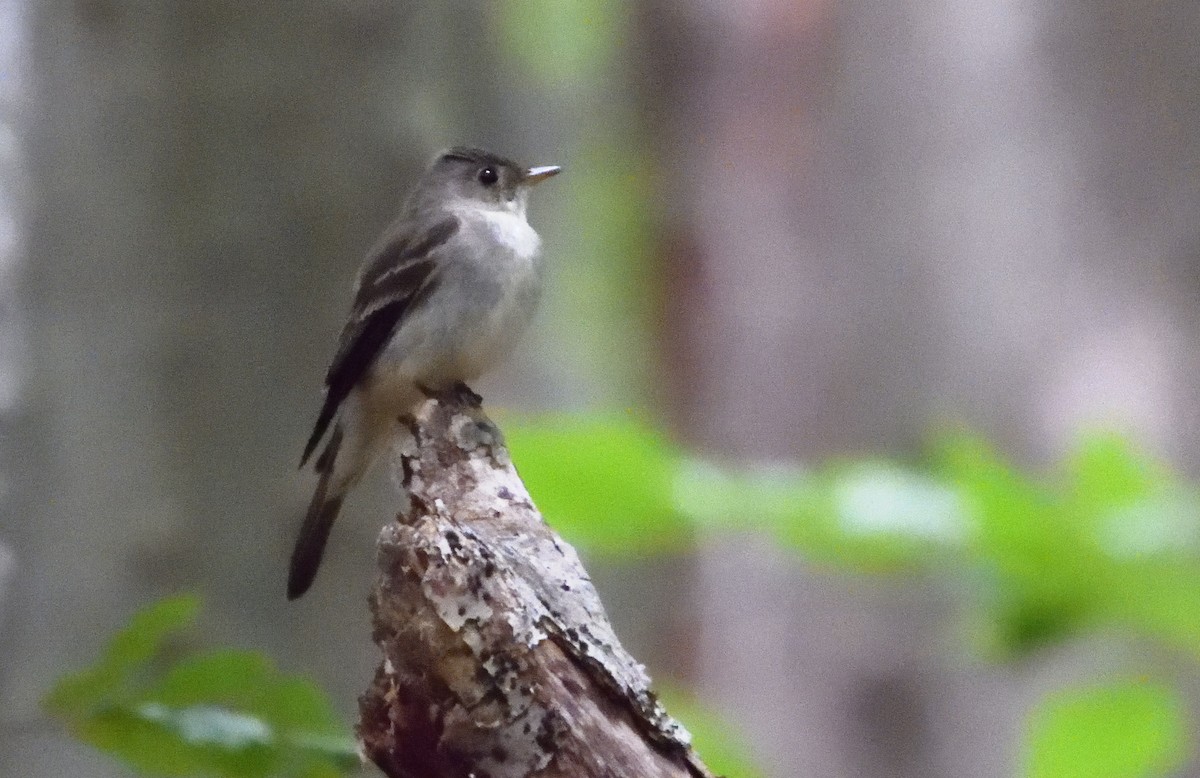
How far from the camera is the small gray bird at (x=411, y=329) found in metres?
3.03

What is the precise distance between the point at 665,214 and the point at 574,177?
1.50 m

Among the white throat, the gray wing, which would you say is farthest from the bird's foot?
the white throat

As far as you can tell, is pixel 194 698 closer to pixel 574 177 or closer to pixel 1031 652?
pixel 1031 652

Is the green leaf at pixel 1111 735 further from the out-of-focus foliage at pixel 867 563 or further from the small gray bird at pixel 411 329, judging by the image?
the small gray bird at pixel 411 329

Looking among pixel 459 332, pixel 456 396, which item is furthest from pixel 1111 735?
pixel 459 332

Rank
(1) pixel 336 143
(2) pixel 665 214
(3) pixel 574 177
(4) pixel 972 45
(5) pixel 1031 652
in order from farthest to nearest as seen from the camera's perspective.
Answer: (3) pixel 574 177, (2) pixel 665 214, (4) pixel 972 45, (1) pixel 336 143, (5) pixel 1031 652

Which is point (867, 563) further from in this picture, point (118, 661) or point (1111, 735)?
point (118, 661)

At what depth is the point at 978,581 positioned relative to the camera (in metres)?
2.19

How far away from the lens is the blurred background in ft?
7.97

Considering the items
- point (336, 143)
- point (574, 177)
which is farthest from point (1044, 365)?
point (574, 177)

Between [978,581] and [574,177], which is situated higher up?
[574,177]

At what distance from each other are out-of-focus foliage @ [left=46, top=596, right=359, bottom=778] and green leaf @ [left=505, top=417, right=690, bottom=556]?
53 cm

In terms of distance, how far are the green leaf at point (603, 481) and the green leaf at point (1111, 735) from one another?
64cm

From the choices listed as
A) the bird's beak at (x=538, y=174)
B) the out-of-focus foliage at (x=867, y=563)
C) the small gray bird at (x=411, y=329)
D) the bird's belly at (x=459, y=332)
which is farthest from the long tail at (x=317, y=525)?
the bird's beak at (x=538, y=174)
